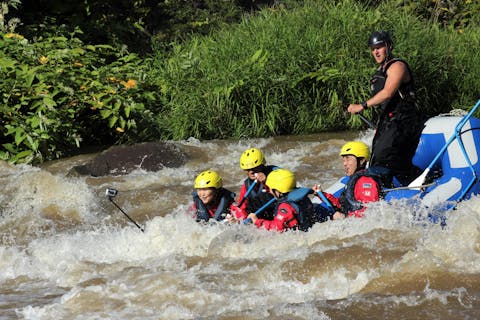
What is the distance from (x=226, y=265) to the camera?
565 centimetres

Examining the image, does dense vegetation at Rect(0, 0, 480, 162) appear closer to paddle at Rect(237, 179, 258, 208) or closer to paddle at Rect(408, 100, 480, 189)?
paddle at Rect(237, 179, 258, 208)

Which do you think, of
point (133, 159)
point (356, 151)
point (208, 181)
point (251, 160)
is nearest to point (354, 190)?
point (356, 151)

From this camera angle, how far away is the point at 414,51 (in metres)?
10.7

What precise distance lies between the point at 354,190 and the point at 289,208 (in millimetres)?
507

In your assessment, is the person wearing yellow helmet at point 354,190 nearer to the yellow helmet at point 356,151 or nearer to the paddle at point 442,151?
the yellow helmet at point 356,151

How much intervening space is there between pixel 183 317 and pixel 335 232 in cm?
160

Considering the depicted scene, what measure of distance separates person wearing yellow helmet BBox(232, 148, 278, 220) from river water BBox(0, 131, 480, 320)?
0.33 m

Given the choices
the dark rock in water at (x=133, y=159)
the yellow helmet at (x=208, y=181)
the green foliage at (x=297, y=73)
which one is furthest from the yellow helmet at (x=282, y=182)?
the green foliage at (x=297, y=73)

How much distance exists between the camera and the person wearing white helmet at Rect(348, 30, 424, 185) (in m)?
6.27

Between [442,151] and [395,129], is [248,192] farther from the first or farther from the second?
[442,151]

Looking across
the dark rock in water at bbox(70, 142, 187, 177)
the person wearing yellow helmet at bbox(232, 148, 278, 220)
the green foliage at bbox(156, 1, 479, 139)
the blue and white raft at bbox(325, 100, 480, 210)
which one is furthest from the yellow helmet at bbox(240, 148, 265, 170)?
the green foliage at bbox(156, 1, 479, 139)

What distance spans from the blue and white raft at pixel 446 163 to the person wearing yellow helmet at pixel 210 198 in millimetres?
904

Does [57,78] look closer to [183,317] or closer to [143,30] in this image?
[143,30]

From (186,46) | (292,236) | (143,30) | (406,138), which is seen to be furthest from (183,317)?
(143,30)
